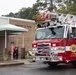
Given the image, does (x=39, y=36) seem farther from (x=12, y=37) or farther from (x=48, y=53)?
(x=12, y=37)

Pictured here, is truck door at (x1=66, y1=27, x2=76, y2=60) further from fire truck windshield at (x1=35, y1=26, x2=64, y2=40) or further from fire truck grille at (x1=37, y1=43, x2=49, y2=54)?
fire truck grille at (x1=37, y1=43, x2=49, y2=54)

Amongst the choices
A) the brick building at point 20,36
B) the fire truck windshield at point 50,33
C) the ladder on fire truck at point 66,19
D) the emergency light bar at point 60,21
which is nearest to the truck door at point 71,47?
the fire truck windshield at point 50,33

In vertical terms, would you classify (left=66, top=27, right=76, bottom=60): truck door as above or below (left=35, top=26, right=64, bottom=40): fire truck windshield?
below

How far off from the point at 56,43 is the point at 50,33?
101 centimetres

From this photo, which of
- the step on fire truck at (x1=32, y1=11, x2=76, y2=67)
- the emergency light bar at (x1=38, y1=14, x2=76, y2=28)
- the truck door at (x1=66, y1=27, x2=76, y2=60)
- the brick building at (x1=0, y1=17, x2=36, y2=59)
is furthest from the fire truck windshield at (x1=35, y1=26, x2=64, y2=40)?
the brick building at (x1=0, y1=17, x2=36, y2=59)

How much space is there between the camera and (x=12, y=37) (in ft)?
105

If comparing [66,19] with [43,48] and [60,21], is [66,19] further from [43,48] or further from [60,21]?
[43,48]

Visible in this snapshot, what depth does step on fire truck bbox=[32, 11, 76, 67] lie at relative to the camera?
15367mm

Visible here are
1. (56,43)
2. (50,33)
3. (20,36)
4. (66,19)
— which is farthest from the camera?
(20,36)

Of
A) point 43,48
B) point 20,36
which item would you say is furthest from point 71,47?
point 20,36

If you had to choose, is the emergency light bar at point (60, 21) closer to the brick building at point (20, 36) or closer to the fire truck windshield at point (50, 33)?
the fire truck windshield at point (50, 33)

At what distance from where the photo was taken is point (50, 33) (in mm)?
16062

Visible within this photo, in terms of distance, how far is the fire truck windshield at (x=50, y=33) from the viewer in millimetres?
15688

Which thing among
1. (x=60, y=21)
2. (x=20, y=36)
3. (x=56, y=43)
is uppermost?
(x=60, y=21)
